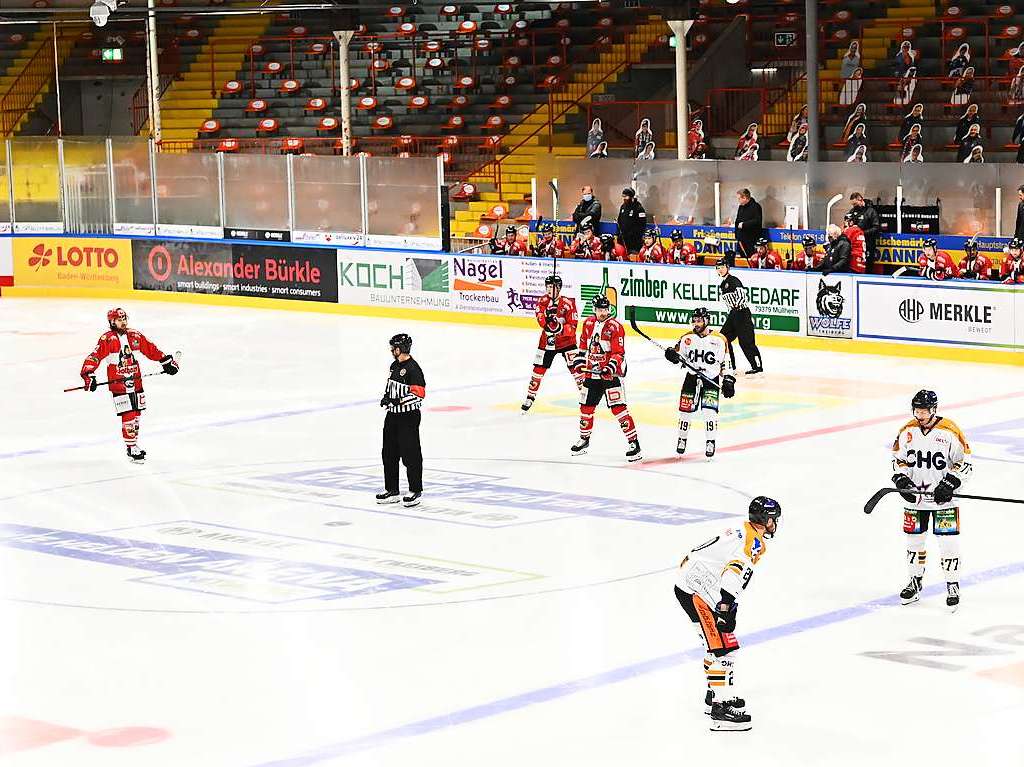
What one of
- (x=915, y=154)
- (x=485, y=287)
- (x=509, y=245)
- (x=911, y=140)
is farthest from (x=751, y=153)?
(x=485, y=287)

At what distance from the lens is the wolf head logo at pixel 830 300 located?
2403 cm

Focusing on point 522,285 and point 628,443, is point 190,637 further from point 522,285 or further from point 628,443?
point 522,285

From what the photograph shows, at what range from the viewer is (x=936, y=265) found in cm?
2330

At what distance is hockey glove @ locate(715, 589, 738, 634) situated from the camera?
8.97 m

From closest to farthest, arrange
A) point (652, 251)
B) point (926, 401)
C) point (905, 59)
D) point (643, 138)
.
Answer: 1. point (926, 401)
2. point (652, 251)
3. point (905, 59)
4. point (643, 138)

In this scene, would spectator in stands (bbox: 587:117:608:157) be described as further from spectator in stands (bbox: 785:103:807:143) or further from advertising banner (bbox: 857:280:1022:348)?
advertising banner (bbox: 857:280:1022:348)

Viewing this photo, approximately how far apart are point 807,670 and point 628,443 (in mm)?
7243

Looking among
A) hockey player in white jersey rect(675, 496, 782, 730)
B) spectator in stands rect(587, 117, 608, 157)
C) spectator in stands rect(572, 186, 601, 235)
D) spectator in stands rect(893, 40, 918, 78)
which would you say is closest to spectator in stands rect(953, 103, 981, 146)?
spectator in stands rect(893, 40, 918, 78)

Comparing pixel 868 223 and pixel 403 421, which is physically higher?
pixel 868 223

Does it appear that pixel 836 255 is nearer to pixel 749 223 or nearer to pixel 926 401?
pixel 749 223

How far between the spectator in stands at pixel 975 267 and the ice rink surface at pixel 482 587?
1.25 meters

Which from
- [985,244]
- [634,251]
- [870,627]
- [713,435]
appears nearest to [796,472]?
[713,435]

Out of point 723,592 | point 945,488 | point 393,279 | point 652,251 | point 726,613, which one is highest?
point 652,251

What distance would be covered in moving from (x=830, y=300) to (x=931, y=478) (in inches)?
518
